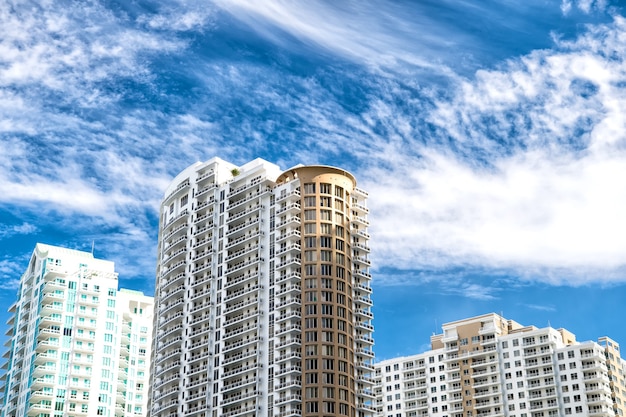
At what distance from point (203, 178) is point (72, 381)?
48.9 m

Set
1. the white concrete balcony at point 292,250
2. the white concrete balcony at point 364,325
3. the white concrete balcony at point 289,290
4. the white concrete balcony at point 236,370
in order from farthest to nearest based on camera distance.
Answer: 1. the white concrete balcony at point 364,325
2. the white concrete balcony at point 292,250
3. the white concrete balcony at point 289,290
4. the white concrete balcony at point 236,370

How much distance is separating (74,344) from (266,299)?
55450 mm

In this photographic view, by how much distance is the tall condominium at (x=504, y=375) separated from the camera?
172500 millimetres

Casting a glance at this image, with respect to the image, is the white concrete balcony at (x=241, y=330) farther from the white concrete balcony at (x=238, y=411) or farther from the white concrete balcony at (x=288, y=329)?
the white concrete balcony at (x=238, y=411)

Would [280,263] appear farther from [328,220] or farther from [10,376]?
[10,376]

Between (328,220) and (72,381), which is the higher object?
(328,220)

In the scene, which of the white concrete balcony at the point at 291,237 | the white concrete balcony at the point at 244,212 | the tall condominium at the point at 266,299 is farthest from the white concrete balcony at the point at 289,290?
the white concrete balcony at the point at 244,212

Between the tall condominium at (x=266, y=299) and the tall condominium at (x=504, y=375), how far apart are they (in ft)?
145

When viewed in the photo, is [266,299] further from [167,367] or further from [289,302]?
[167,367]

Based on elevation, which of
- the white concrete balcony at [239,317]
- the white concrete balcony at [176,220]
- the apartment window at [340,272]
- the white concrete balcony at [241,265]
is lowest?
the white concrete balcony at [239,317]

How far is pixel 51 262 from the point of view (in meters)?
176

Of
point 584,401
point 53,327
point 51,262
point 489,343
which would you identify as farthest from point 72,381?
point 584,401

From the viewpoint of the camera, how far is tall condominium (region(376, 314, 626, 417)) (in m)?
172

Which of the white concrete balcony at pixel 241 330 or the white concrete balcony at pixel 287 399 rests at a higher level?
the white concrete balcony at pixel 241 330
